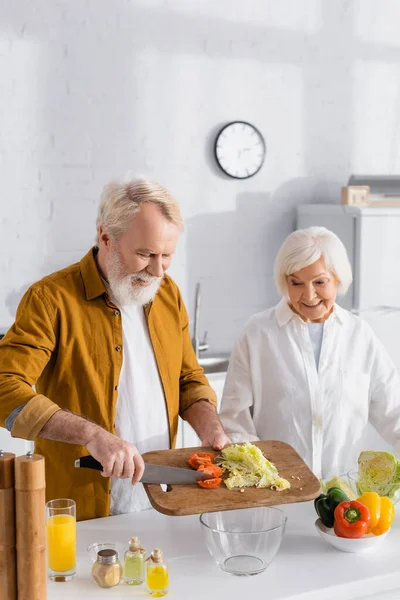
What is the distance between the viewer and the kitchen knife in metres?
1.87

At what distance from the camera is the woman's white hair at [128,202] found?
2145 millimetres

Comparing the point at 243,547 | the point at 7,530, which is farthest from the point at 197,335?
the point at 7,530

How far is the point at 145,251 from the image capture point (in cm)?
216

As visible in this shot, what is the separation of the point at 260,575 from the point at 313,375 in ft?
2.87

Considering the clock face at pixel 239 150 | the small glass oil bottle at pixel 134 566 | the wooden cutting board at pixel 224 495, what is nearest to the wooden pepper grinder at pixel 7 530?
the small glass oil bottle at pixel 134 566

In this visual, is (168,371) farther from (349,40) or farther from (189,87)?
(349,40)

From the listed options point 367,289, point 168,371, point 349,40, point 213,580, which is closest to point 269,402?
point 168,371

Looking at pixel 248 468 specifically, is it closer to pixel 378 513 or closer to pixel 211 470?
pixel 211 470

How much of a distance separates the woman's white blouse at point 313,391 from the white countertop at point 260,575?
434mm

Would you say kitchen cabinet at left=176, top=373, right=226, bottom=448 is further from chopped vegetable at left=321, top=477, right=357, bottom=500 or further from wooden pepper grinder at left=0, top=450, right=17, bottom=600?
wooden pepper grinder at left=0, top=450, right=17, bottom=600

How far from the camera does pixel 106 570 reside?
1.72 m

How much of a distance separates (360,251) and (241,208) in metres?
0.74

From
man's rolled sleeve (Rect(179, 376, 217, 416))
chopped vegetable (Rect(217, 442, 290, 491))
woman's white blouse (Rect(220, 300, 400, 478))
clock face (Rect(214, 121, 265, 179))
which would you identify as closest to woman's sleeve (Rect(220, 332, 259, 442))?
woman's white blouse (Rect(220, 300, 400, 478))

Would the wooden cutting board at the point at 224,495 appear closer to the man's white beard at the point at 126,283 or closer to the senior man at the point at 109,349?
the senior man at the point at 109,349
